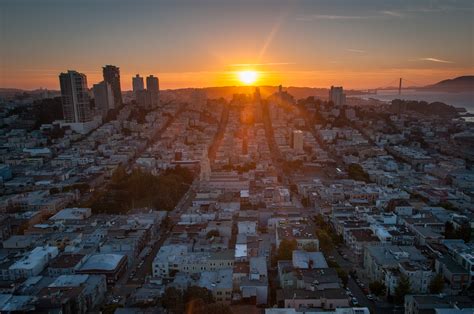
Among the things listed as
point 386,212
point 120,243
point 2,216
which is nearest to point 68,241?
point 120,243

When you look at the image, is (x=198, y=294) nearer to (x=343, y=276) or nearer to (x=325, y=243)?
(x=343, y=276)

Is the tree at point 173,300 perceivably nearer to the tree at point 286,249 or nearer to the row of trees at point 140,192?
the tree at point 286,249

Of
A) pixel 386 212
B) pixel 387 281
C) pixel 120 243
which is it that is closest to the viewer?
pixel 387 281

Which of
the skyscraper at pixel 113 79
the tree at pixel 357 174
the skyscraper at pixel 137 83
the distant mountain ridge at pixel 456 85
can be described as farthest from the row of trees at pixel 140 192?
the distant mountain ridge at pixel 456 85

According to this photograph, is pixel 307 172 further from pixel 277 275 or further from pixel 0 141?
pixel 0 141

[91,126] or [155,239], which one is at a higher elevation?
[91,126]
